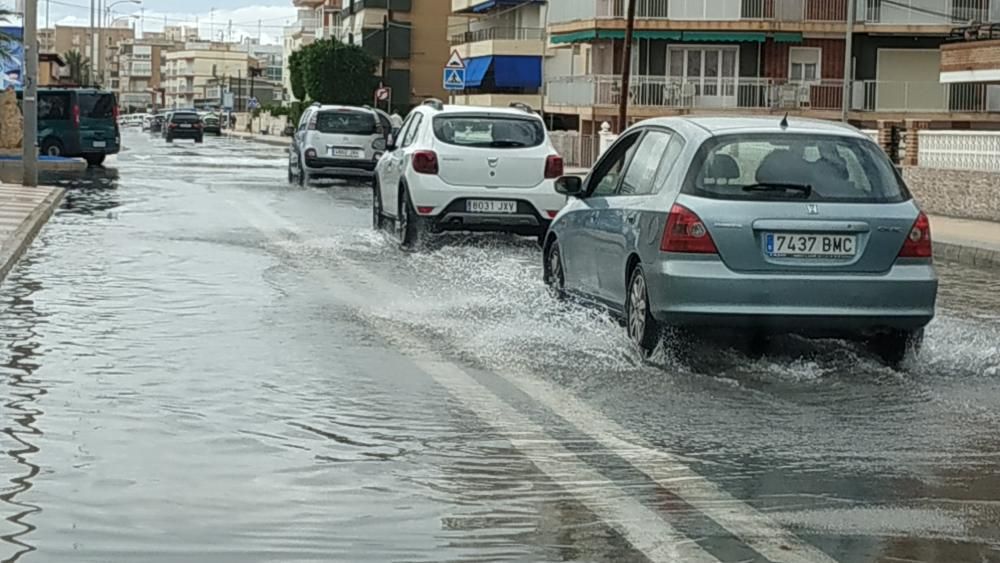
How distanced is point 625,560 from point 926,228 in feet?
16.9

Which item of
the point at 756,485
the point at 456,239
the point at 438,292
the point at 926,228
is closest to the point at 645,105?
the point at 456,239

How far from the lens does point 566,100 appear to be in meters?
60.8

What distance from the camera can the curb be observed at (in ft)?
68.6

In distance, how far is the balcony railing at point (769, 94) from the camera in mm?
56156

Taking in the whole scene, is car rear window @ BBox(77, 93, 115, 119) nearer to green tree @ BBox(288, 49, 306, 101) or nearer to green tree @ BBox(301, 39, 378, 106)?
green tree @ BBox(301, 39, 378, 106)

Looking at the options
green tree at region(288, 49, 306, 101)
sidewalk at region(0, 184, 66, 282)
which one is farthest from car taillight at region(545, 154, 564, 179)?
green tree at region(288, 49, 306, 101)

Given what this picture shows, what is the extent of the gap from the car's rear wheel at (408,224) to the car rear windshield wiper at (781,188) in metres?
8.38

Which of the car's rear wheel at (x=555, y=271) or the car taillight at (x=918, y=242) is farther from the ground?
the car taillight at (x=918, y=242)

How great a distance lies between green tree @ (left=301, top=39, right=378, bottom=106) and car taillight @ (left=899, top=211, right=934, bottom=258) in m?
80.7

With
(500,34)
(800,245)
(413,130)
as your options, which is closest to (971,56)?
(413,130)

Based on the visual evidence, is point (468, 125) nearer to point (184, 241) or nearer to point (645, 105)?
point (184, 241)

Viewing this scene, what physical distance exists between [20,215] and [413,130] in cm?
530

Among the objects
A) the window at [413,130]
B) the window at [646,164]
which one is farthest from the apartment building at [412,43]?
the window at [646,164]

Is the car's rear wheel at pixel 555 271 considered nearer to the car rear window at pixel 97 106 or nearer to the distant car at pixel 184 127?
the car rear window at pixel 97 106
